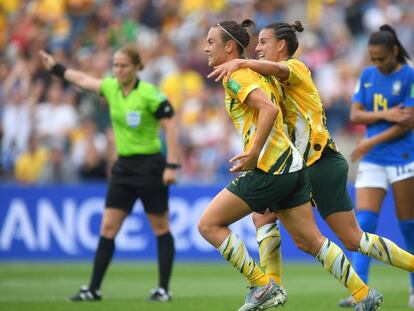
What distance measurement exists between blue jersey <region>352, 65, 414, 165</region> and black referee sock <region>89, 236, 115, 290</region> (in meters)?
2.91

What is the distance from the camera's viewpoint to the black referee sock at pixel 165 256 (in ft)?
33.7

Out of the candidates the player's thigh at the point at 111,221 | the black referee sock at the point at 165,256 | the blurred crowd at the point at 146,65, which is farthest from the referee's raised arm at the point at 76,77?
the blurred crowd at the point at 146,65

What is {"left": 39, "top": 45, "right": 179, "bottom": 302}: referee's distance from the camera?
10250mm

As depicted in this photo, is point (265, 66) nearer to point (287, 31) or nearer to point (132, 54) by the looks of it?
point (287, 31)

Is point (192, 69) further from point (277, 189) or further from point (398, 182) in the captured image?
point (277, 189)

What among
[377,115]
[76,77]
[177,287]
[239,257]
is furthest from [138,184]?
[239,257]

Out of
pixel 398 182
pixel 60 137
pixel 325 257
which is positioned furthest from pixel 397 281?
pixel 60 137

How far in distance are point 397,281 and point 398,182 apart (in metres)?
3.23

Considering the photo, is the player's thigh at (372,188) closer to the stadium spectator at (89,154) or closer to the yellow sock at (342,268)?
the yellow sock at (342,268)

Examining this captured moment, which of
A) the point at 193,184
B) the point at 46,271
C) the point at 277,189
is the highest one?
the point at 277,189

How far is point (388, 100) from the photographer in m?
9.70

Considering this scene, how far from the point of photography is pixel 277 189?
7.49 m

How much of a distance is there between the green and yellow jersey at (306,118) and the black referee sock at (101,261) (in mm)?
2979

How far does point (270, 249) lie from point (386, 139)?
1985mm
